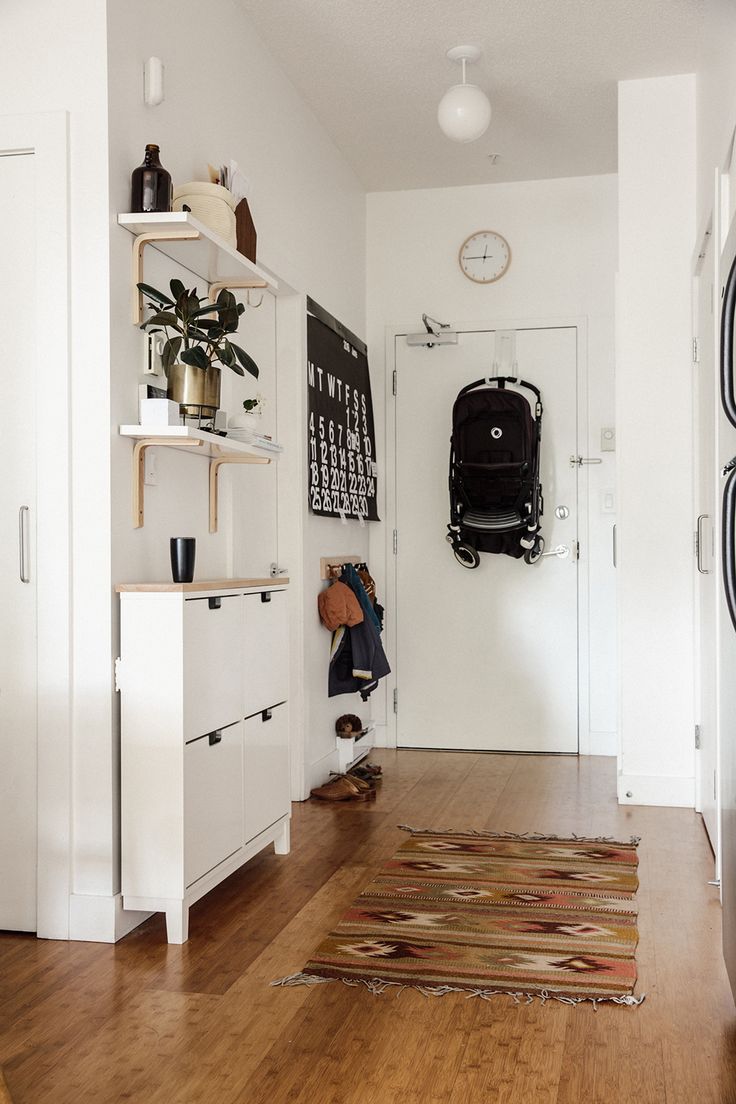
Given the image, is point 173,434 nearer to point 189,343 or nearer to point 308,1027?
point 189,343

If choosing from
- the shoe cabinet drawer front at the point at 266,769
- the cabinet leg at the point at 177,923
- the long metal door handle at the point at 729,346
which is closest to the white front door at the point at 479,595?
the shoe cabinet drawer front at the point at 266,769

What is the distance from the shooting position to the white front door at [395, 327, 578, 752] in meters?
5.31

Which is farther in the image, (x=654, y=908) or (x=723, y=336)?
(x=654, y=908)

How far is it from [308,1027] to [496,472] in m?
3.42

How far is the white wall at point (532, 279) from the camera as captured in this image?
526 cm

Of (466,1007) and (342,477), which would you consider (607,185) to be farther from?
(466,1007)

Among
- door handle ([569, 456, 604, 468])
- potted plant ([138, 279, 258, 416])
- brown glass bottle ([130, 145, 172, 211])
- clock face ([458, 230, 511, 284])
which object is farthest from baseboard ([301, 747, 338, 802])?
clock face ([458, 230, 511, 284])

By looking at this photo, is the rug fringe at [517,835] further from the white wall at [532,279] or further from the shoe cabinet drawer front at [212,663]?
the white wall at [532,279]

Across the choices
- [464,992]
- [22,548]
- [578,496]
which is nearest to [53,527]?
[22,548]

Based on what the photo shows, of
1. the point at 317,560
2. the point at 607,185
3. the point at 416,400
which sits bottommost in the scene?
the point at 317,560

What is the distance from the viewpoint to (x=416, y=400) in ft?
18.1

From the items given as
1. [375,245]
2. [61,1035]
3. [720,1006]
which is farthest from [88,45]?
[375,245]

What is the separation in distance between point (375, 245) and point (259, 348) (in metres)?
1.72

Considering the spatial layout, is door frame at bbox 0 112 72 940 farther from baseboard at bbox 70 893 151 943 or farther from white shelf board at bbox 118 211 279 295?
white shelf board at bbox 118 211 279 295
